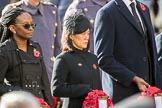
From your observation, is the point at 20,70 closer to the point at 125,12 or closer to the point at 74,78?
the point at 74,78

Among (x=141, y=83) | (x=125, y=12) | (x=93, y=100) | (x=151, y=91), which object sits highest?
(x=125, y=12)

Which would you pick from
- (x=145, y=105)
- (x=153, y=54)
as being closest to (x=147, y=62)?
(x=153, y=54)

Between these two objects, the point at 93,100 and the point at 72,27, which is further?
the point at 72,27

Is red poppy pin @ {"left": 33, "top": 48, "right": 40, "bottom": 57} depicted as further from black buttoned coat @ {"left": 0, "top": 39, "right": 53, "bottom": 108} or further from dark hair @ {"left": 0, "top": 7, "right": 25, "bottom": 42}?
dark hair @ {"left": 0, "top": 7, "right": 25, "bottom": 42}

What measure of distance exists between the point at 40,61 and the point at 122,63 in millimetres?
737

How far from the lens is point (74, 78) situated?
5.50 metres

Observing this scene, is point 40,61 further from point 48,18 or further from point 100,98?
point 48,18

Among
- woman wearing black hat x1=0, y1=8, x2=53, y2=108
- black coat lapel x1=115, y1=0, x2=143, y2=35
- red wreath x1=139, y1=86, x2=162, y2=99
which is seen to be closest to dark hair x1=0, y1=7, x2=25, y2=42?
woman wearing black hat x1=0, y1=8, x2=53, y2=108

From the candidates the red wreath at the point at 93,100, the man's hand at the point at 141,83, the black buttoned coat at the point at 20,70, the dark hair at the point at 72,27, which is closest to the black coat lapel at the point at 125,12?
the dark hair at the point at 72,27

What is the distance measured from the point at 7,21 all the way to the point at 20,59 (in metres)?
0.44

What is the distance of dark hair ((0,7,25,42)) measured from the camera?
5582 mm

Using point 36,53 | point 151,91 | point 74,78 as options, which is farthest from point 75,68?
point 151,91

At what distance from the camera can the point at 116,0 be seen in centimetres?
580

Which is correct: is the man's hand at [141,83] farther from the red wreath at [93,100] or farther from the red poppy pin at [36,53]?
the red poppy pin at [36,53]
